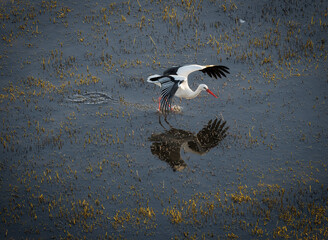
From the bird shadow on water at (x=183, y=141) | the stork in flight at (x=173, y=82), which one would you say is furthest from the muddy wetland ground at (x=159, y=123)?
the stork in flight at (x=173, y=82)

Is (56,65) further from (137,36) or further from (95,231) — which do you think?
(95,231)

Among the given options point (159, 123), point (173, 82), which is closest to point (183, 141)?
point (159, 123)

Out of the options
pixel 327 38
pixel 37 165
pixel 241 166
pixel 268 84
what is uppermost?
pixel 327 38

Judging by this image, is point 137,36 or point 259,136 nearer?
point 259,136

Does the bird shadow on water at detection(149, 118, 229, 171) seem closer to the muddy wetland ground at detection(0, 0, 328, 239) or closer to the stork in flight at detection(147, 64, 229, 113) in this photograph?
the muddy wetland ground at detection(0, 0, 328, 239)

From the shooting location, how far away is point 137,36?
13.8m

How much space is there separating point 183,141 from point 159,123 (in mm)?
970

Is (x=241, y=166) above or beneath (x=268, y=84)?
beneath

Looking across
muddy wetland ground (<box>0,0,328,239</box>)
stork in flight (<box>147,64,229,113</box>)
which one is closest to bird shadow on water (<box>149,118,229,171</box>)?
muddy wetland ground (<box>0,0,328,239</box>)

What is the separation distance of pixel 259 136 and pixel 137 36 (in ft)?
21.8

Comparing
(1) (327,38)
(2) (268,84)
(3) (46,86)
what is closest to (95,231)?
(3) (46,86)

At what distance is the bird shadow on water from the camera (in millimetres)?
8727

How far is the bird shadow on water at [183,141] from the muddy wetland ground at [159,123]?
4 cm

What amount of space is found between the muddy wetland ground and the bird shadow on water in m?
0.04
